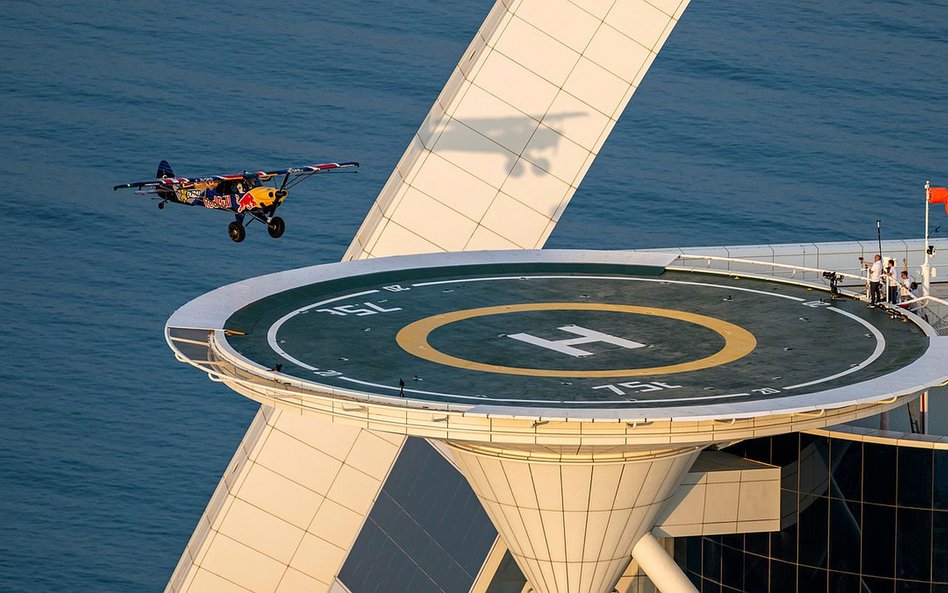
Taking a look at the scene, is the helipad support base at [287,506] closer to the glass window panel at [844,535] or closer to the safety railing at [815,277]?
the safety railing at [815,277]

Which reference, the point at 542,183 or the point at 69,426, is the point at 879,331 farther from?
the point at 69,426

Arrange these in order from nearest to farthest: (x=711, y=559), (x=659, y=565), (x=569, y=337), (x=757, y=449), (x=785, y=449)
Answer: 1. (x=569, y=337)
2. (x=659, y=565)
3. (x=785, y=449)
4. (x=757, y=449)
5. (x=711, y=559)

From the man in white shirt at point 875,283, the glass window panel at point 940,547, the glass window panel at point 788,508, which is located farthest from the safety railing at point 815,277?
the glass window panel at point 788,508

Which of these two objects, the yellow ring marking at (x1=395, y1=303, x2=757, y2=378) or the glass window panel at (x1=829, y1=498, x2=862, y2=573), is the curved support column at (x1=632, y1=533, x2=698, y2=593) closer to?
the glass window panel at (x1=829, y1=498, x2=862, y2=573)

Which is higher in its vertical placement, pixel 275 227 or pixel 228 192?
pixel 228 192

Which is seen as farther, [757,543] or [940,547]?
[757,543]

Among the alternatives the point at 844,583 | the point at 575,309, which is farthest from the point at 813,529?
the point at 575,309

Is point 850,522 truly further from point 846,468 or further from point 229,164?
point 229,164

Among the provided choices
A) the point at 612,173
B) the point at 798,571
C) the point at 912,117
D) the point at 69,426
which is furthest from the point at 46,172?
the point at 798,571
